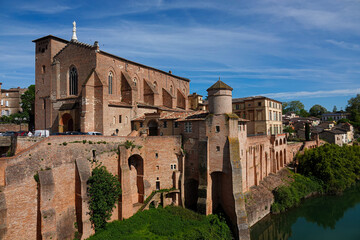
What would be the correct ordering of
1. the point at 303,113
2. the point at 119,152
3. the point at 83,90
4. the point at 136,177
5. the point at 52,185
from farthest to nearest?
the point at 303,113, the point at 83,90, the point at 136,177, the point at 119,152, the point at 52,185

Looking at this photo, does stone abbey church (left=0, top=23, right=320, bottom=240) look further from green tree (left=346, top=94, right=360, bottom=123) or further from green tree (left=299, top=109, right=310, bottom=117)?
green tree (left=299, top=109, right=310, bottom=117)

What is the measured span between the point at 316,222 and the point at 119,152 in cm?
2638

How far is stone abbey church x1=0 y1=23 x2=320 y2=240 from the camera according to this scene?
18797 mm

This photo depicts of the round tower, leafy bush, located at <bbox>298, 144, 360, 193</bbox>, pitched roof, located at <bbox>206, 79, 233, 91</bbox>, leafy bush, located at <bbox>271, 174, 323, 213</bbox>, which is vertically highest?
pitched roof, located at <bbox>206, 79, 233, 91</bbox>

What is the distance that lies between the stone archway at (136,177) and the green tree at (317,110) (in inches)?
5472

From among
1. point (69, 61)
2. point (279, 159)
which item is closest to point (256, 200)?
point (279, 159)

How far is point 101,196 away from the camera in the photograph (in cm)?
2158

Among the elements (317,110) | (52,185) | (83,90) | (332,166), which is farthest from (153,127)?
(317,110)

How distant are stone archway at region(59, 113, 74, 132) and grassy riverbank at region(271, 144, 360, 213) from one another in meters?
32.2

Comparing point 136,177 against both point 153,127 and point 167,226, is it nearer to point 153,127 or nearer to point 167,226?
point 167,226

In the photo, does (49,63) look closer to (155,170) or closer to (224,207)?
(155,170)

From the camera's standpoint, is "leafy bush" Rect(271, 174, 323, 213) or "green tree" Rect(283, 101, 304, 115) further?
"green tree" Rect(283, 101, 304, 115)

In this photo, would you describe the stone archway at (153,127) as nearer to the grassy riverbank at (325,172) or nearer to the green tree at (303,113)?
the grassy riverbank at (325,172)

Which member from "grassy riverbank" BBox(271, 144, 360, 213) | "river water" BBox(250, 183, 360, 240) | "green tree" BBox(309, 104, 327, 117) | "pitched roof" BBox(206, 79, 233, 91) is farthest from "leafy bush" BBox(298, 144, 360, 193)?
"green tree" BBox(309, 104, 327, 117)
